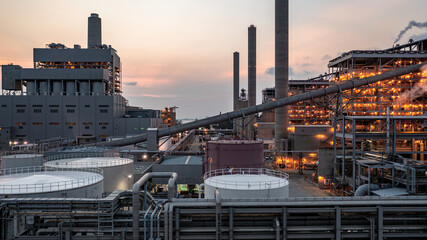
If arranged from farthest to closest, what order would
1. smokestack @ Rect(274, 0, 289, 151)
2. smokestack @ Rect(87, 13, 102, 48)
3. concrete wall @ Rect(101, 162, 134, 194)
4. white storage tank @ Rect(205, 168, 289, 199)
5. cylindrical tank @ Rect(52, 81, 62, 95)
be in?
smokestack @ Rect(87, 13, 102, 48), cylindrical tank @ Rect(52, 81, 62, 95), smokestack @ Rect(274, 0, 289, 151), concrete wall @ Rect(101, 162, 134, 194), white storage tank @ Rect(205, 168, 289, 199)

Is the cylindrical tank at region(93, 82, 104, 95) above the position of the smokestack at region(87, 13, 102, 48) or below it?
below

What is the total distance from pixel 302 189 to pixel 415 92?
116 ft

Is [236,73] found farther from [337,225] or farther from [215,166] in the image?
[337,225]

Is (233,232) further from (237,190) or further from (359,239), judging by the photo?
(359,239)

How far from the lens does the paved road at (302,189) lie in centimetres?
3197

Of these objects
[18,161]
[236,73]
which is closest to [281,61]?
[18,161]

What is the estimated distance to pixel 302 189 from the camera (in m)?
34.7

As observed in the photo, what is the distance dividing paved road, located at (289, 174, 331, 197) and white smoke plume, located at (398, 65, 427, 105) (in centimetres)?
2903

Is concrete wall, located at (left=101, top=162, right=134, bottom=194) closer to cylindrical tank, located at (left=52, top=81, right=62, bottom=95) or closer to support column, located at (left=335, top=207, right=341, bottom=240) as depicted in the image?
support column, located at (left=335, top=207, right=341, bottom=240)

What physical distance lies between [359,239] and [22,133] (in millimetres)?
67171

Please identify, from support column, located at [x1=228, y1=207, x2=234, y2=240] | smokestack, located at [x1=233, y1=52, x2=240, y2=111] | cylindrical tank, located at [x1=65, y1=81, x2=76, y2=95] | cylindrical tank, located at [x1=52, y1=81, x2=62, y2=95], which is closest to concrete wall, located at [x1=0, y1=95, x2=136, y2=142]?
cylindrical tank, located at [x1=65, y1=81, x2=76, y2=95]

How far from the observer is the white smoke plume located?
52.8m

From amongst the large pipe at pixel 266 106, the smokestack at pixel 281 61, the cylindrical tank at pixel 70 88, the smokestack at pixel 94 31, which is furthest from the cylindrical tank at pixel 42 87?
the smokestack at pixel 281 61

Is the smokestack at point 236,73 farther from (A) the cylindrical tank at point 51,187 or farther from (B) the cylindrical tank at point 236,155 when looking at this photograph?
(A) the cylindrical tank at point 51,187
